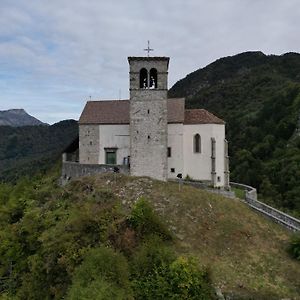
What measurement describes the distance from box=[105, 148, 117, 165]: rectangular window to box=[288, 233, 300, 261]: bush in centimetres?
1890

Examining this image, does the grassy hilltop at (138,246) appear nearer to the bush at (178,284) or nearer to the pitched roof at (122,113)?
the bush at (178,284)

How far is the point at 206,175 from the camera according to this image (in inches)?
1519

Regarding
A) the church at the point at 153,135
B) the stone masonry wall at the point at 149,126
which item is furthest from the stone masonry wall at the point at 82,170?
the stone masonry wall at the point at 149,126

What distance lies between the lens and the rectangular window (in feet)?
134

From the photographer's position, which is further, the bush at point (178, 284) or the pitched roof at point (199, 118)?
the pitched roof at point (199, 118)

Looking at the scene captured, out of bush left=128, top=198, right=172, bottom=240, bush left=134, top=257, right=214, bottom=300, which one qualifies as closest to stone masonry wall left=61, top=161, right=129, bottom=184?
bush left=128, top=198, right=172, bottom=240

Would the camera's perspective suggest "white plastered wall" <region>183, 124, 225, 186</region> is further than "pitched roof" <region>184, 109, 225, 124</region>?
No

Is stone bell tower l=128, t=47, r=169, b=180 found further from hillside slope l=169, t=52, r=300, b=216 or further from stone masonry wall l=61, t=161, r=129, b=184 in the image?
hillside slope l=169, t=52, r=300, b=216

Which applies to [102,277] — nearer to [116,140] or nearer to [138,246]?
[138,246]

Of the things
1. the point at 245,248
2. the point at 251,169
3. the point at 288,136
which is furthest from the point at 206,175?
the point at 288,136

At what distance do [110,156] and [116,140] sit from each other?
5.59 ft

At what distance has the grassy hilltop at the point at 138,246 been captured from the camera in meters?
23.7

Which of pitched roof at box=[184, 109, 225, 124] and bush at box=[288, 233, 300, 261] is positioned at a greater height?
pitched roof at box=[184, 109, 225, 124]

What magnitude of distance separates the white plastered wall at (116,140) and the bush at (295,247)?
18.0 metres
